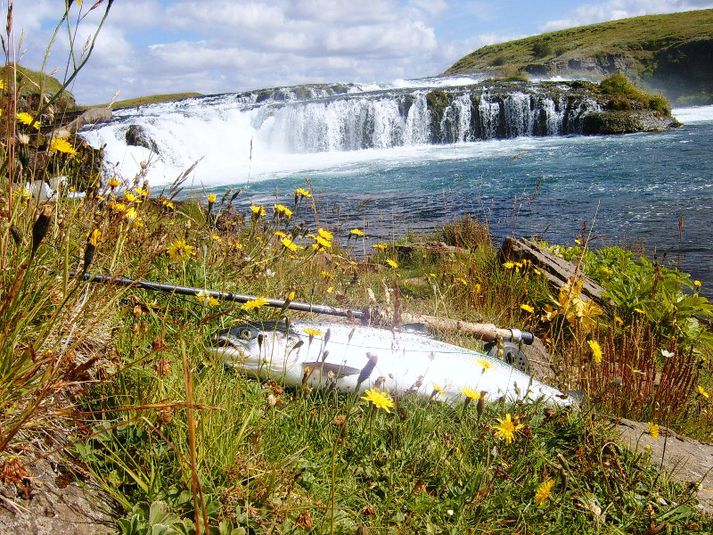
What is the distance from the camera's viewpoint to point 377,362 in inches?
95.7

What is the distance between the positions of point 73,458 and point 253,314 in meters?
1.34

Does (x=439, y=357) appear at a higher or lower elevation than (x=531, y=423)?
higher

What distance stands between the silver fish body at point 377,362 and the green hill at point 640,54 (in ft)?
Answer: 170

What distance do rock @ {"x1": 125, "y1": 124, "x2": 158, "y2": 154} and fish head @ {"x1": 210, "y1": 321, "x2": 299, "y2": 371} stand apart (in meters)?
19.2

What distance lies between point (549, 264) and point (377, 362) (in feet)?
11.7

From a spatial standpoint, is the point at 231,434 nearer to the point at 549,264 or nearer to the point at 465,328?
the point at 465,328

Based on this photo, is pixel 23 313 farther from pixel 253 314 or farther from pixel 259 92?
pixel 259 92

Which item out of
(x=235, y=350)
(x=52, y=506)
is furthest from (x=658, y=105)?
(x=52, y=506)

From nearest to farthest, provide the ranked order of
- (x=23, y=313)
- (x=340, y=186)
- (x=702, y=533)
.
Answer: (x=23, y=313) → (x=702, y=533) → (x=340, y=186)

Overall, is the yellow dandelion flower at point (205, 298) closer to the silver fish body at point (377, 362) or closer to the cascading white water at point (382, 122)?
the silver fish body at point (377, 362)

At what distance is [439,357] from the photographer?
272 cm

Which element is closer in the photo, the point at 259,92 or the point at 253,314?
the point at 253,314

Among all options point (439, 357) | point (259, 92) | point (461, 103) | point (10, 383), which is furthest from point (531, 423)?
point (259, 92)

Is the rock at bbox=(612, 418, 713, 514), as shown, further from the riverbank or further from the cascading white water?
the cascading white water
